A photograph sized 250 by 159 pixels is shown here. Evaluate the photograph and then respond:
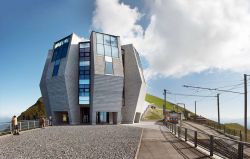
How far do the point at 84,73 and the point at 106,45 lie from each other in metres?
6.83

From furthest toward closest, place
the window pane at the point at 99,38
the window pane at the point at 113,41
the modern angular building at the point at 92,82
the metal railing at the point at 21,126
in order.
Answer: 1. the window pane at the point at 113,41
2. the window pane at the point at 99,38
3. the modern angular building at the point at 92,82
4. the metal railing at the point at 21,126

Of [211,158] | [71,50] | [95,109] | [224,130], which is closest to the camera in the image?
[211,158]

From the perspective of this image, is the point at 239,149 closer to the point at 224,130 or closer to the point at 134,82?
the point at 224,130

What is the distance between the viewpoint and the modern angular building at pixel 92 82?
159ft

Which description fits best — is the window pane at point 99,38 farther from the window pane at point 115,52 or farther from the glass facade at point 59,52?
the glass facade at point 59,52

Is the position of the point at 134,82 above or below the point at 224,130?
above

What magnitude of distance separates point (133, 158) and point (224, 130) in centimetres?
3261

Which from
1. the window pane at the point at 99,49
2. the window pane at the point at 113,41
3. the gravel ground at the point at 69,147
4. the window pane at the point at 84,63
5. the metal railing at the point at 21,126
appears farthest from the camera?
the window pane at the point at 113,41

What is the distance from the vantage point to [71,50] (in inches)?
2053

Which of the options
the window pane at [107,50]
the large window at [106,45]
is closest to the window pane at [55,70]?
the large window at [106,45]

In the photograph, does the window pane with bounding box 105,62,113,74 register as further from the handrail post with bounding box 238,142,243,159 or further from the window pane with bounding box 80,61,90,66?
the handrail post with bounding box 238,142,243,159

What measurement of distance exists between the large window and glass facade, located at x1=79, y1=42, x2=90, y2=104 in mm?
3473

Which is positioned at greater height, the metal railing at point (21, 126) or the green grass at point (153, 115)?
the metal railing at point (21, 126)

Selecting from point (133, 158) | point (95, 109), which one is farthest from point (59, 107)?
point (133, 158)
